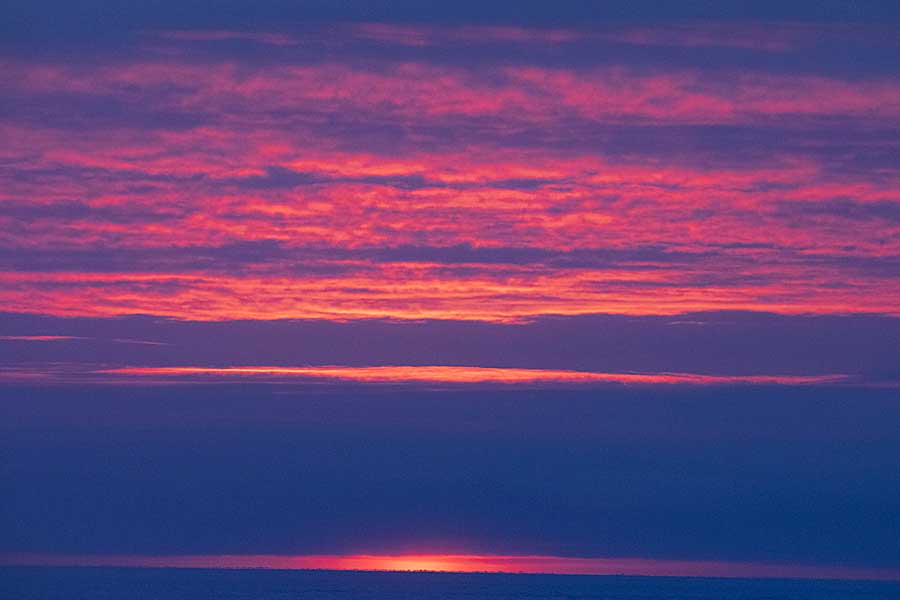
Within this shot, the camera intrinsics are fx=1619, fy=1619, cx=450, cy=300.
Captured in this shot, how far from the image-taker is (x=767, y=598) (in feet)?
430

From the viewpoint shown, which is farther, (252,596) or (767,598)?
(767,598)

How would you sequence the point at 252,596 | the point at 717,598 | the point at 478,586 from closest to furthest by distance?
the point at 252,596 < the point at 717,598 < the point at 478,586

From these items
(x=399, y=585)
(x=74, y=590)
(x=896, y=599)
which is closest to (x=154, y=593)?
(x=74, y=590)

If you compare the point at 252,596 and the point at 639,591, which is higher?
the point at 639,591

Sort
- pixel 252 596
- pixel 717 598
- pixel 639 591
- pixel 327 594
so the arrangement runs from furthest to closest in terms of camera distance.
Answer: pixel 639 591
pixel 717 598
pixel 327 594
pixel 252 596

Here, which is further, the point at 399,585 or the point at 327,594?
the point at 399,585

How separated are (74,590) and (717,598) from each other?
5149 cm

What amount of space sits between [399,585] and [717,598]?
32.2 meters

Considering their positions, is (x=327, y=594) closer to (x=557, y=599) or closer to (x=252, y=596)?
(x=252, y=596)

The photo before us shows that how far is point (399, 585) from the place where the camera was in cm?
15088

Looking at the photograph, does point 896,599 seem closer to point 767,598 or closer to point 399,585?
point 767,598

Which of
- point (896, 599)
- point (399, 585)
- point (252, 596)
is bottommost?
point (252, 596)

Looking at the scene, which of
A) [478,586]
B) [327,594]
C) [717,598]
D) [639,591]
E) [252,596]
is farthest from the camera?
[478,586]

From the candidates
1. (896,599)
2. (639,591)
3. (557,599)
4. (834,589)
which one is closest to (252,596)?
(557,599)
